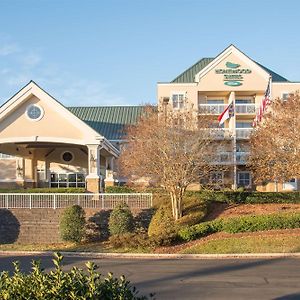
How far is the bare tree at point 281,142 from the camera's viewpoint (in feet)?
79.7

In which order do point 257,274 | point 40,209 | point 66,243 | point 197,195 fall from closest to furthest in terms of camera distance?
point 257,274 < point 66,243 < point 40,209 < point 197,195

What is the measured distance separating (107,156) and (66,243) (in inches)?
588

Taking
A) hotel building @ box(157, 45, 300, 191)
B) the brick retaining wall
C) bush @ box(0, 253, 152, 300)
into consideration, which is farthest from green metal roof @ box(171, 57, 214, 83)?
bush @ box(0, 253, 152, 300)

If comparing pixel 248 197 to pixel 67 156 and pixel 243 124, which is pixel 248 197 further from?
pixel 67 156

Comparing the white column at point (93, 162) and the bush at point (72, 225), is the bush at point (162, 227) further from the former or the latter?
the white column at point (93, 162)

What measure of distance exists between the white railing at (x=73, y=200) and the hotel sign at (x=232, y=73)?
19439mm

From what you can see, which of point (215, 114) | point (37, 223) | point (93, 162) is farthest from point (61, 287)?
point (215, 114)

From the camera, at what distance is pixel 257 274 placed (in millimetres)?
14102

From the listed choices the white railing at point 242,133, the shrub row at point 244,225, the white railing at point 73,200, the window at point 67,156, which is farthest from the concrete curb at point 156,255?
the white railing at point 242,133

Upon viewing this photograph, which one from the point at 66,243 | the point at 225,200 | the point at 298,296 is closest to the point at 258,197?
the point at 225,200

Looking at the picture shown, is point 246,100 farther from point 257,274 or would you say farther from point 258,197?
point 257,274

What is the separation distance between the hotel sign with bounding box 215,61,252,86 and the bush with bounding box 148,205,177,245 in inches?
768

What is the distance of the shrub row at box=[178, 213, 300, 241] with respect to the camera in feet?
70.7

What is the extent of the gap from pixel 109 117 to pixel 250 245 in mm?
→ 29082
